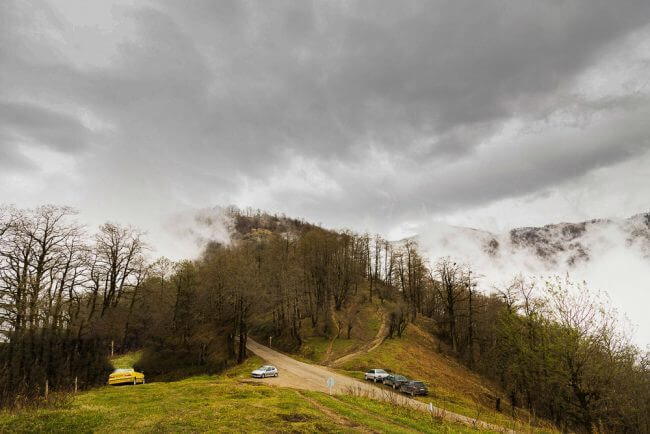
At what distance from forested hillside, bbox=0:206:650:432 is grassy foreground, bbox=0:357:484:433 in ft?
14.8

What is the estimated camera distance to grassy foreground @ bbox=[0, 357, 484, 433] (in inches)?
602

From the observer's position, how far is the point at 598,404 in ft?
96.1

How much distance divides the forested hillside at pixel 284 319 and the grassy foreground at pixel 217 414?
14.8 ft

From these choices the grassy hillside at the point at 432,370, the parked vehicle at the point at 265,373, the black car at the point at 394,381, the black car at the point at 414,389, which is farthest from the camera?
the grassy hillside at the point at 432,370

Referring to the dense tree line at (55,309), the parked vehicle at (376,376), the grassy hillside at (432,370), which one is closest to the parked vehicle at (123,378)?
the dense tree line at (55,309)

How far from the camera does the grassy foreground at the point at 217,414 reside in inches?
602

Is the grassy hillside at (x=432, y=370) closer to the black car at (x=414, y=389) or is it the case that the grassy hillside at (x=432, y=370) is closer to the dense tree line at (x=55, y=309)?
the black car at (x=414, y=389)

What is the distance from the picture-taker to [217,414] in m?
18.0

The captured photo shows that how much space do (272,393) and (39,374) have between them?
75.7 feet

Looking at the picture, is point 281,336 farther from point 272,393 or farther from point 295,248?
point 272,393

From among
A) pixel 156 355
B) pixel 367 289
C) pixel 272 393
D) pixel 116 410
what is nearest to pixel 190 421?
pixel 116 410

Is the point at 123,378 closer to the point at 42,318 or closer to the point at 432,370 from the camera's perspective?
the point at 42,318

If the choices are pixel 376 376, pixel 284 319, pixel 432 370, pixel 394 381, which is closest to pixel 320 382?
pixel 376 376

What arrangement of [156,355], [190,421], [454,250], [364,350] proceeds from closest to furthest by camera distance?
[190,421] < [156,355] < [364,350] < [454,250]
